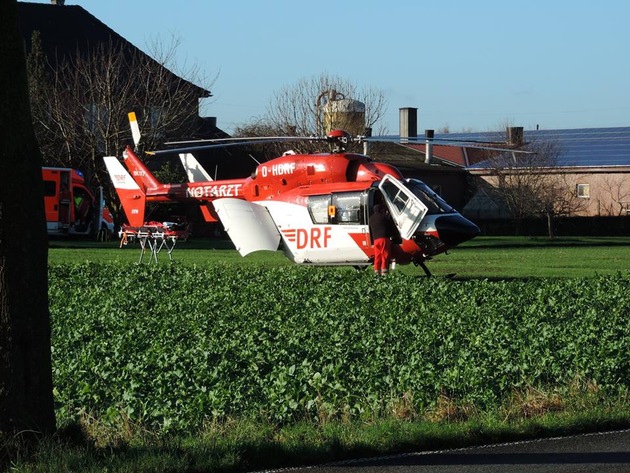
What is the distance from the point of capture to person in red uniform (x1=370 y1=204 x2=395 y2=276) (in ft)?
81.4

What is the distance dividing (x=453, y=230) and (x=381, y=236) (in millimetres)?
1625

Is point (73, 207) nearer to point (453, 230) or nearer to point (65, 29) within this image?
point (65, 29)

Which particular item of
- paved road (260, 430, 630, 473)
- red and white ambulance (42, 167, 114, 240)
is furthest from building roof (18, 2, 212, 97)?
paved road (260, 430, 630, 473)

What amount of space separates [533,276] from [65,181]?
25.2 m

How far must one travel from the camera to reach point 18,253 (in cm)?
823

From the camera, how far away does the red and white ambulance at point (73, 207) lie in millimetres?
46375

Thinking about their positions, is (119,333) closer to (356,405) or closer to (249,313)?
(249,313)

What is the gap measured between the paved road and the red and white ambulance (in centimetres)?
3826

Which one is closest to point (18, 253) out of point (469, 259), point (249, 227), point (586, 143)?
point (249, 227)

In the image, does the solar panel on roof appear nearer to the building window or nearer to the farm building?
the farm building

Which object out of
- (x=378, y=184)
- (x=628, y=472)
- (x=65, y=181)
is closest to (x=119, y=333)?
(x=628, y=472)

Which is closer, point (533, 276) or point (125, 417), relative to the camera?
point (125, 417)

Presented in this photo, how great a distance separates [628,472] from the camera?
8305 millimetres

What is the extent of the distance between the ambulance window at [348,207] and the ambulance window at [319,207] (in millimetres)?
264
